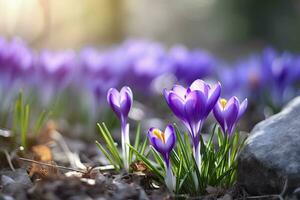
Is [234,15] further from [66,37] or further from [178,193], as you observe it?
[178,193]

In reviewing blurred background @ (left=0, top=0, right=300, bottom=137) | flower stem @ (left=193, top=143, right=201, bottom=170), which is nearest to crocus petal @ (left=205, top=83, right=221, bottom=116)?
flower stem @ (left=193, top=143, right=201, bottom=170)

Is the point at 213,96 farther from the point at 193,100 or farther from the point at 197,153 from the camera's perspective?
the point at 197,153

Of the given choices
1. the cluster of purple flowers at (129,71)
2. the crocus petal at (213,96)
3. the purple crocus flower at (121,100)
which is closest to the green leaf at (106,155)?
the purple crocus flower at (121,100)

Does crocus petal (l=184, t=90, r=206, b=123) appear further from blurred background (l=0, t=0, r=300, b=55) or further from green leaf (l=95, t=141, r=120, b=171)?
blurred background (l=0, t=0, r=300, b=55)

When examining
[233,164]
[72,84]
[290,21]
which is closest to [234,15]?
[290,21]

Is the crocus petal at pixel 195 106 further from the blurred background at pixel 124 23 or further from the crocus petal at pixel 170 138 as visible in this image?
the blurred background at pixel 124 23

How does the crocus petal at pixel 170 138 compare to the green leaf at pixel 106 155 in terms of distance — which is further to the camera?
the green leaf at pixel 106 155
